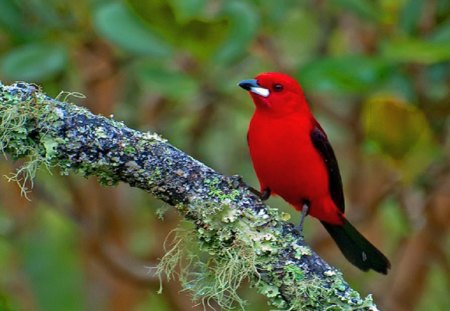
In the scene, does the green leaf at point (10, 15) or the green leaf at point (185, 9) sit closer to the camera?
the green leaf at point (185, 9)

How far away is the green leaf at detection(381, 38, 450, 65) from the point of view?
3.26m

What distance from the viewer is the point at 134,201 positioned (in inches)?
200

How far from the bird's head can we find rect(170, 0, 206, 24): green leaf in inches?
13.0

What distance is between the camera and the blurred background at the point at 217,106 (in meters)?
3.45

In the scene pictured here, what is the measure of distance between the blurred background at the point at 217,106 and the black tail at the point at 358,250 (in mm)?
324

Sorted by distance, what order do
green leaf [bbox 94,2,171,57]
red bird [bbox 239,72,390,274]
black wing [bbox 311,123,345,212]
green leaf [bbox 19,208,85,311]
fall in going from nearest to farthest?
red bird [bbox 239,72,390,274] → black wing [bbox 311,123,345,212] → green leaf [bbox 94,2,171,57] → green leaf [bbox 19,208,85,311]

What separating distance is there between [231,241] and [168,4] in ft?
4.81

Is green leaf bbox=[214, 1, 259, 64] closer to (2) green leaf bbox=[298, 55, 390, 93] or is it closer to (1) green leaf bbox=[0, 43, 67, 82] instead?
(2) green leaf bbox=[298, 55, 390, 93]

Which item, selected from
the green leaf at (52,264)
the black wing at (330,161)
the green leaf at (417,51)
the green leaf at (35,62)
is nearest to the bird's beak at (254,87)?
the black wing at (330,161)

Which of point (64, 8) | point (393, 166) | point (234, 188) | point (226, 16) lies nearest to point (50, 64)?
point (64, 8)

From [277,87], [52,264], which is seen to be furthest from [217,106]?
[52,264]

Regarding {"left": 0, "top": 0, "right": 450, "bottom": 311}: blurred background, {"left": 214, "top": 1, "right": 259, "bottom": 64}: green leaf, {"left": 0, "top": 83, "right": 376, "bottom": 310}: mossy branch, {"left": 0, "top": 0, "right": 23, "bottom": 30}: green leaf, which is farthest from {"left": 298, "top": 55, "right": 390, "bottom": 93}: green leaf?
{"left": 0, "top": 83, "right": 376, "bottom": 310}: mossy branch

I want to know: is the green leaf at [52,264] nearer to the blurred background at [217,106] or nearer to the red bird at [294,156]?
the blurred background at [217,106]

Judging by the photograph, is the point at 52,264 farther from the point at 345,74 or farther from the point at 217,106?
the point at 345,74
